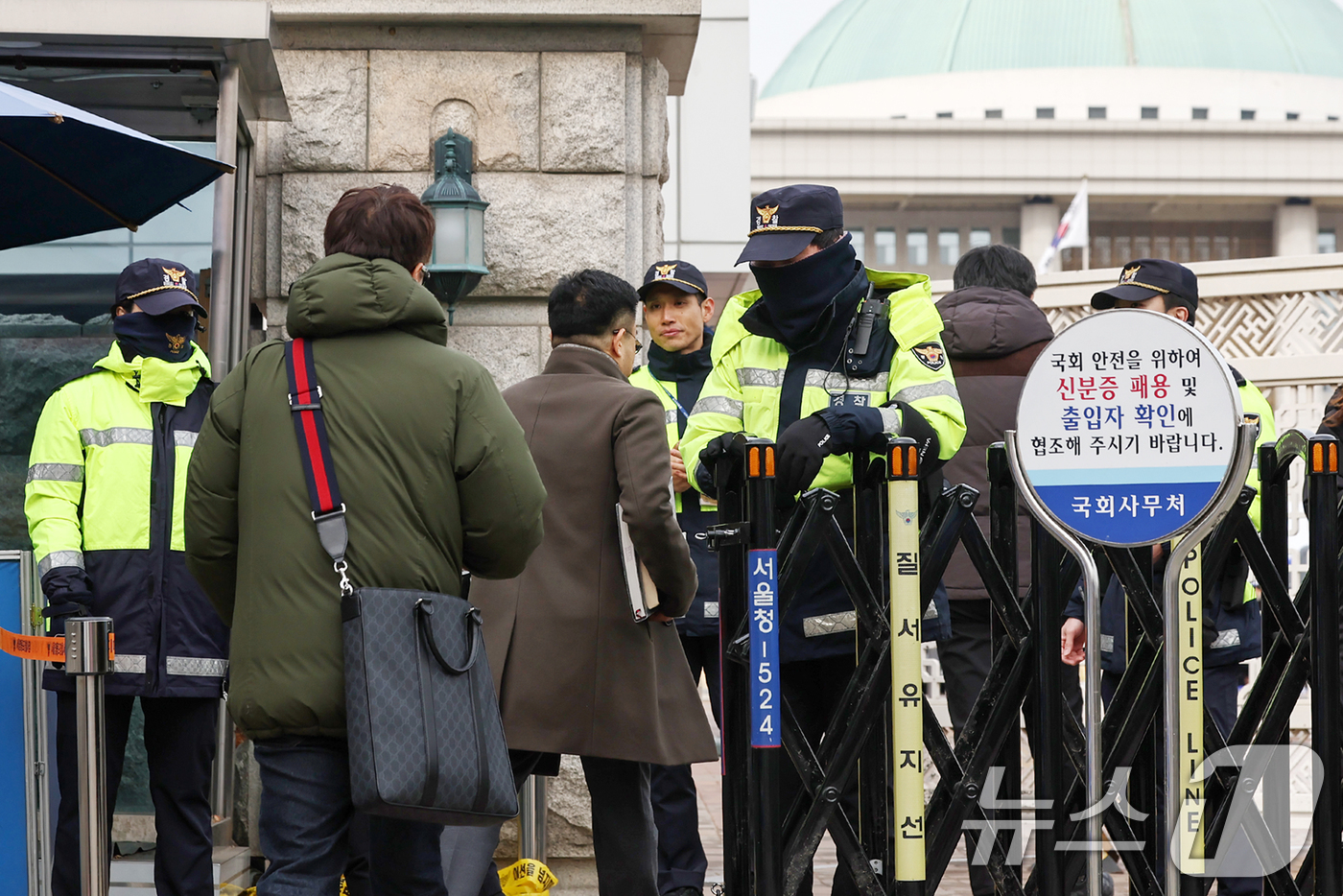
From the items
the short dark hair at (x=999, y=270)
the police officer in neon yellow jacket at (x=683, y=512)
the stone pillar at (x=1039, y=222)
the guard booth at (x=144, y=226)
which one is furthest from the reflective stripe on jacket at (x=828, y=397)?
Answer: the stone pillar at (x=1039, y=222)

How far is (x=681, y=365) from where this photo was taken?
5.83 m

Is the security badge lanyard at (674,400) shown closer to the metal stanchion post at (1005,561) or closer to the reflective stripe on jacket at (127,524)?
the reflective stripe on jacket at (127,524)

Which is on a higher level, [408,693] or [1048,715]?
[408,693]

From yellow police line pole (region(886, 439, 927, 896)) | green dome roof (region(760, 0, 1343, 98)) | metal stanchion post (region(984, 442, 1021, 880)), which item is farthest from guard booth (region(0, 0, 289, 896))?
green dome roof (region(760, 0, 1343, 98))

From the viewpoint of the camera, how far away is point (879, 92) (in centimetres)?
8162

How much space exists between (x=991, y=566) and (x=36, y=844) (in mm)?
3090

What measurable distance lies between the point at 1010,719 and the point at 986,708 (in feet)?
0.21

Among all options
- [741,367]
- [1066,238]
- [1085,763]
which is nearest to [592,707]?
[741,367]

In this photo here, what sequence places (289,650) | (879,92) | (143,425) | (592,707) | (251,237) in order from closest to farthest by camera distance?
(289,650), (592,707), (143,425), (251,237), (879,92)

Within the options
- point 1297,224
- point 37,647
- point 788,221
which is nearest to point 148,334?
point 37,647

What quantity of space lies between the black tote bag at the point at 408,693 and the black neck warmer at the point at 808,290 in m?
1.25

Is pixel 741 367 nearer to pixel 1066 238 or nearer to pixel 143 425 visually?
pixel 143 425

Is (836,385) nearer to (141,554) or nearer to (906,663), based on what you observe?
(906,663)

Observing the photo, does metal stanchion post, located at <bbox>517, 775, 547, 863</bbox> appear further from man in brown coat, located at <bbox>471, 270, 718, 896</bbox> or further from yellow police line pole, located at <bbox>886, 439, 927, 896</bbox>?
yellow police line pole, located at <bbox>886, 439, 927, 896</bbox>
